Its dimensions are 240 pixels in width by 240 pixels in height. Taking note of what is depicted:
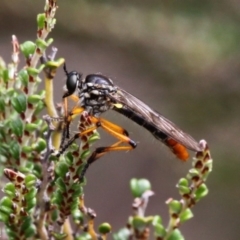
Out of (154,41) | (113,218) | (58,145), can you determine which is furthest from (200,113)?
(113,218)

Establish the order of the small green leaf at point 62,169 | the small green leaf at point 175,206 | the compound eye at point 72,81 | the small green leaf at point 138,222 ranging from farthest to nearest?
the compound eye at point 72,81
the small green leaf at point 62,169
the small green leaf at point 175,206
the small green leaf at point 138,222

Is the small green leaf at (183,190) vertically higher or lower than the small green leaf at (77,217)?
lower

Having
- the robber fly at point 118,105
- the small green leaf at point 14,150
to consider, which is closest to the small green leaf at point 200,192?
the small green leaf at point 14,150

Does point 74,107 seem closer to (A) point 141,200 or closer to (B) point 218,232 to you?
(A) point 141,200

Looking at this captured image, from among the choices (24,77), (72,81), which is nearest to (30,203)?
(24,77)

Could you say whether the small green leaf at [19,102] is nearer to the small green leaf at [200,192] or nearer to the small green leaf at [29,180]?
the small green leaf at [29,180]
